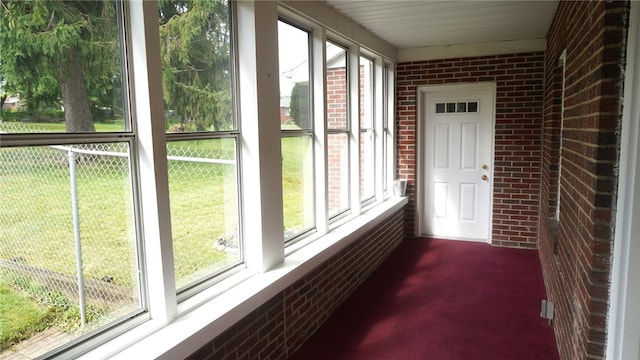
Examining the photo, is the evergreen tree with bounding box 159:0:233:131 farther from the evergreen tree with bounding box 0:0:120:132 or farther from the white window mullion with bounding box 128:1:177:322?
the evergreen tree with bounding box 0:0:120:132

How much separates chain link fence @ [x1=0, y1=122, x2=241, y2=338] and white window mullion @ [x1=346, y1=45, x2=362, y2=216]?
2331 millimetres

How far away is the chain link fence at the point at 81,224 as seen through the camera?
159 cm

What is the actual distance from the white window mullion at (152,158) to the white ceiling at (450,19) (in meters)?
2.08

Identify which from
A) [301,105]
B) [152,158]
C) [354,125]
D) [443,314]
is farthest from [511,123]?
[152,158]

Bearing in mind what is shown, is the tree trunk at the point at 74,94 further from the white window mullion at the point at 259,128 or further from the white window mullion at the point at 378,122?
the white window mullion at the point at 378,122

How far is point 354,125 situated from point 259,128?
78.4 inches

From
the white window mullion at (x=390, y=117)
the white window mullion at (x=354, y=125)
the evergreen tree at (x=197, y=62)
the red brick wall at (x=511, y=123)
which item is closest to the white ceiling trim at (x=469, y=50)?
the red brick wall at (x=511, y=123)

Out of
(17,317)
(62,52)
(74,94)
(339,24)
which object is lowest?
(17,317)

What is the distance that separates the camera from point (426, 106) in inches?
237

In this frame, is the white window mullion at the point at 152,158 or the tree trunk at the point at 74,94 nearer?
the tree trunk at the point at 74,94

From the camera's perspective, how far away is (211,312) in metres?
2.25

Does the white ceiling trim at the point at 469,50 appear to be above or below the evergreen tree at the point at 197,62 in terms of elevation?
above

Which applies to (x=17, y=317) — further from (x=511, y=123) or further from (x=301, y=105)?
(x=511, y=123)

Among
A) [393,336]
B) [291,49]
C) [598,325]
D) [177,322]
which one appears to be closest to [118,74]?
[177,322]
